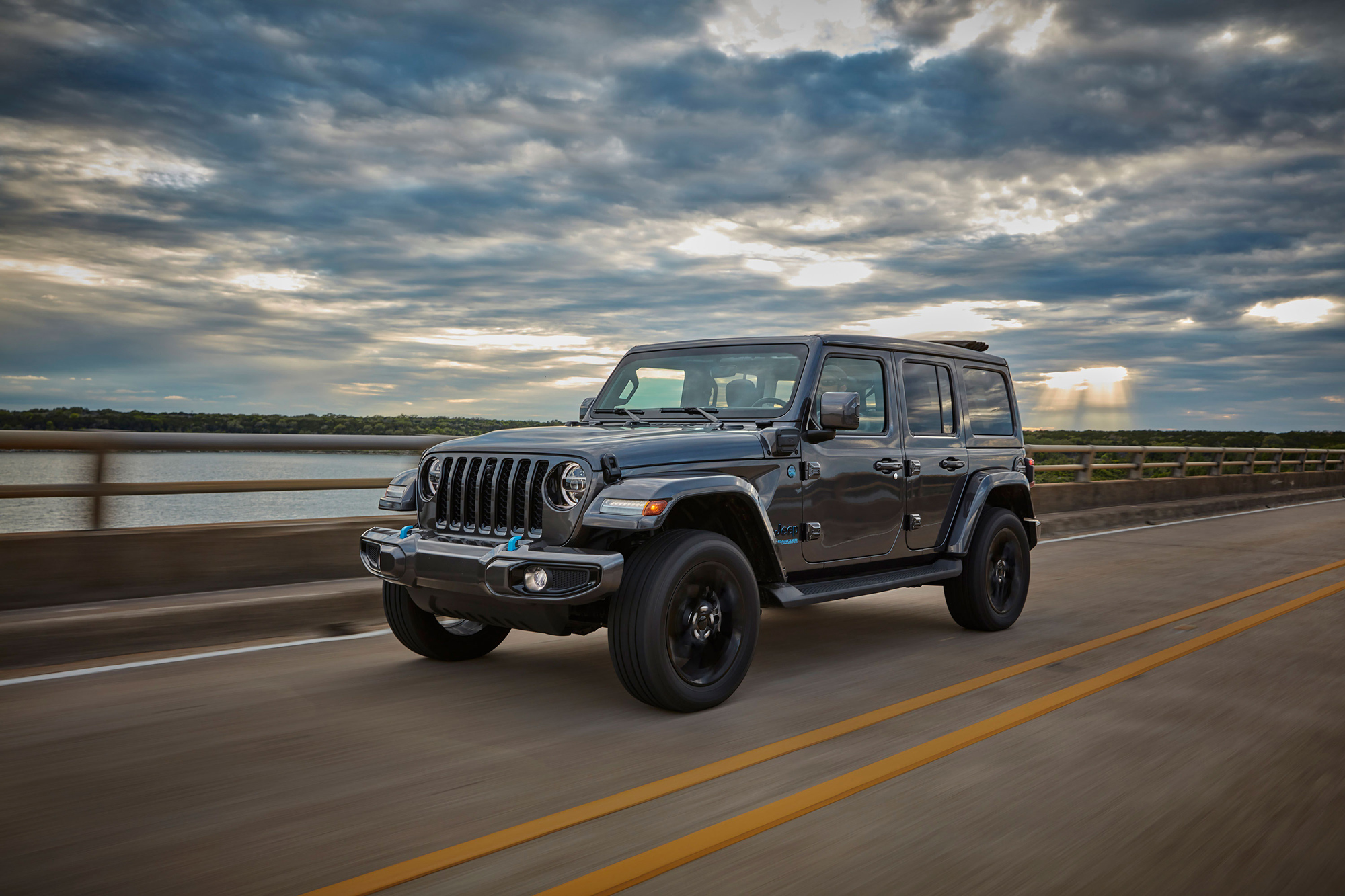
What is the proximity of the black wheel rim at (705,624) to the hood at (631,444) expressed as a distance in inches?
23.8

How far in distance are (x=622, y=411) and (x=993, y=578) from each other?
302 centimetres

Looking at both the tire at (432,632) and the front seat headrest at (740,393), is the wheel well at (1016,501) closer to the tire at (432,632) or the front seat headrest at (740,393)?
the front seat headrest at (740,393)

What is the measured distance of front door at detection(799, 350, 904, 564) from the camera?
19.5 feet

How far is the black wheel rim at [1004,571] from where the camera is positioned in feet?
24.6

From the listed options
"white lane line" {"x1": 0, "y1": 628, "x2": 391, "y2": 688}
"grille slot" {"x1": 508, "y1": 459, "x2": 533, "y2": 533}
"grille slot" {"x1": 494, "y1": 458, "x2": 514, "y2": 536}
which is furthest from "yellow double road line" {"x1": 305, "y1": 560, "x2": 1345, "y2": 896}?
"white lane line" {"x1": 0, "y1": 628, "x2": 391, "y2": 688}

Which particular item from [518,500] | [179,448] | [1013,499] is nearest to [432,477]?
[518,500]

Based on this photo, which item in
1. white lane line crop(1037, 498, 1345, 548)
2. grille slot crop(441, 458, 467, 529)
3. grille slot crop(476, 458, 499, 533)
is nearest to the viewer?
grille slot crop(476, 458, 499, 533)

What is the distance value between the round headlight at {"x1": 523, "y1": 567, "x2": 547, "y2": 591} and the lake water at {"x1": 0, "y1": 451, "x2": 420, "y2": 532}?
11.2ft

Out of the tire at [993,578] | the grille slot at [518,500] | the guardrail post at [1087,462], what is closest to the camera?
the grille slot at [518,500]

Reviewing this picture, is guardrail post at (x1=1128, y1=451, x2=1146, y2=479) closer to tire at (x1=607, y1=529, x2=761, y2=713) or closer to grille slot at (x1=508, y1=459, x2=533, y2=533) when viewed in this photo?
tire at (x1=607, y1=529, x2=761, y2=713)

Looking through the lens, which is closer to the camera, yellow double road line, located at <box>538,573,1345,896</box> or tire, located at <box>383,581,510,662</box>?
yellow double road line, located at <box>538,573,1345,896</box>

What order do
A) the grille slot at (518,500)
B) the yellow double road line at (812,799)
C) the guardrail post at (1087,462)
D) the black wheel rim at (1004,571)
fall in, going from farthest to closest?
the guardrail post at (1087,462) < the black wheel rim at (1004,571) < the grille slot at (518,500) < the yellow double road line at (812,799)

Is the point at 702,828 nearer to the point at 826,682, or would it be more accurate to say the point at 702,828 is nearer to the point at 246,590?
the point at 826,682

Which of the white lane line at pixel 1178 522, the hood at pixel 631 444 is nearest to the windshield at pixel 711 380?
the hood at pixel 631 444
